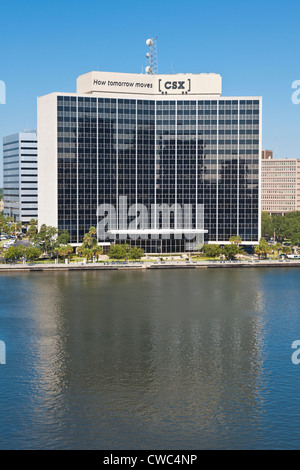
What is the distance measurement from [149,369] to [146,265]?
336 feet

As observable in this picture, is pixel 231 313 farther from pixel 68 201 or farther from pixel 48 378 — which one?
pixel 68 201

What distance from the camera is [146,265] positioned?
185 meters

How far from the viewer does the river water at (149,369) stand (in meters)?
63.6

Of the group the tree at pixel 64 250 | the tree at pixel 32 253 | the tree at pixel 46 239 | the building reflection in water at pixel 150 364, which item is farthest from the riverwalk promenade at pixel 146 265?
the building reflection in water at pixel 150 364

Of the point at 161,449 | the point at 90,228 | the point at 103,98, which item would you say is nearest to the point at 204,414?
the point at 161,449

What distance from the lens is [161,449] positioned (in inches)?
2376

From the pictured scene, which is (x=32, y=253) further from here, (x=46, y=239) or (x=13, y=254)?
(x=46, y=239)

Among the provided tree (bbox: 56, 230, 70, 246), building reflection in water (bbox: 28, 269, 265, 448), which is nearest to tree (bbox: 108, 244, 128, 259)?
tree (bbox: 56, 230, 70, 246)

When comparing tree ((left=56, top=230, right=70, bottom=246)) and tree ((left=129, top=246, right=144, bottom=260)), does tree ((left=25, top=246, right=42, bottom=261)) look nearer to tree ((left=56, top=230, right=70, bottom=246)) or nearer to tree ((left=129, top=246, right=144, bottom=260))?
tree ((left=56, top=230, right=70, bottom=246))

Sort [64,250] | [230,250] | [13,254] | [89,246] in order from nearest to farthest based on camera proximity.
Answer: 1. [13,254]
2. [64,250]
3. [89,246]
4. [230,250]

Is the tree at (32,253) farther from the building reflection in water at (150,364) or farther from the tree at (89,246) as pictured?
the building reflection in water at (150,364)

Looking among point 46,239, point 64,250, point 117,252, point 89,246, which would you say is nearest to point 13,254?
point 46,239
